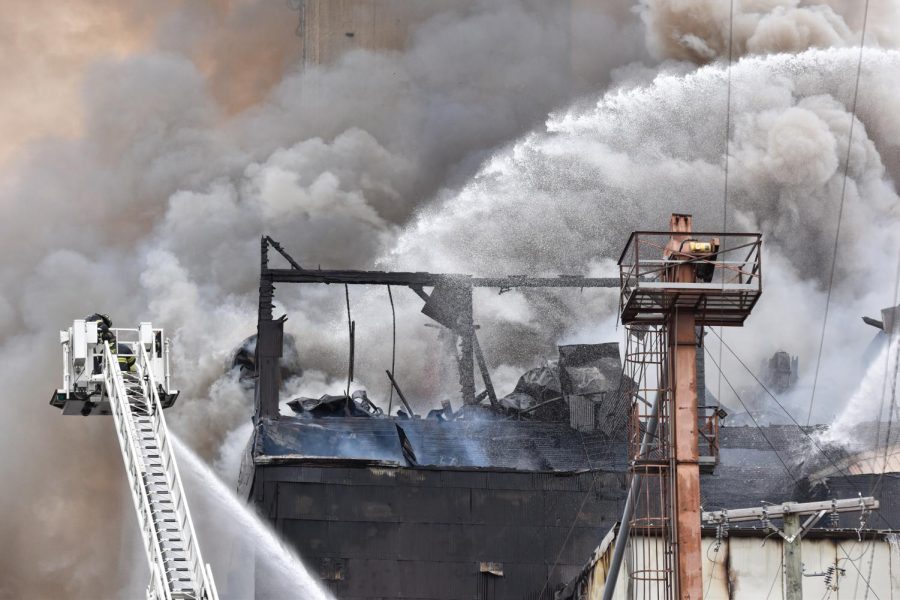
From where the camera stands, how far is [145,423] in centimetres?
4556

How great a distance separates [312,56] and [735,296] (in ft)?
185

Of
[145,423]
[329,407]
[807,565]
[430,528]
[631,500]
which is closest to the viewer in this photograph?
[631,500]

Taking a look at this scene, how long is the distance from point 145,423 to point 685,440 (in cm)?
1169

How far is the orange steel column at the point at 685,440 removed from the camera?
42.5m

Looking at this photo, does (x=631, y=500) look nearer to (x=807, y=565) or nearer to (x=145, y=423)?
(x=145, y=423)

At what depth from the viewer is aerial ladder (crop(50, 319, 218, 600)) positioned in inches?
1690

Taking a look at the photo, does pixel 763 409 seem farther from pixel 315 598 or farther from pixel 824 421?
pixel 315 598

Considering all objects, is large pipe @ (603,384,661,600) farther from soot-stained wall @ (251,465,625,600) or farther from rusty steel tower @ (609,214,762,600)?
soot-stained wall @ (251,465,625,600)

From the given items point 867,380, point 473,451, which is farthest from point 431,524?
point 867,380

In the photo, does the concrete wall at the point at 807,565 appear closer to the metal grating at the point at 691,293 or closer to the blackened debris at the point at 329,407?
the metal grating at the point at 691,293

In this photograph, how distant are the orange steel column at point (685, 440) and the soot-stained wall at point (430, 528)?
21.0 m

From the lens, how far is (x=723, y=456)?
68188 mm

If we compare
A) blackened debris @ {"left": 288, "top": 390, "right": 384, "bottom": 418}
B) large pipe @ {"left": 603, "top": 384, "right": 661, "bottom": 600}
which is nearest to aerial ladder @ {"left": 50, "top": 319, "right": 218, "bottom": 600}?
large pipe @ {"left": 603, "top": 384, "right": 661, "bottom": 600}

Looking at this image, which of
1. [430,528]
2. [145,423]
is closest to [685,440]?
[145,423]
